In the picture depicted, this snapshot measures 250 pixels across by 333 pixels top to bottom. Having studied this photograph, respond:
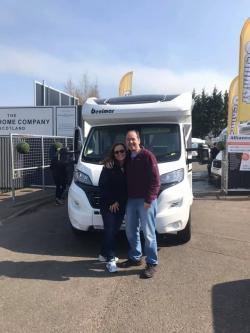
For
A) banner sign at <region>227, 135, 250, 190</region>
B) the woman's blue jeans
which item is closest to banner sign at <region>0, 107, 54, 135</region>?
banner sign at <region>227, 135, 250, 190</region>

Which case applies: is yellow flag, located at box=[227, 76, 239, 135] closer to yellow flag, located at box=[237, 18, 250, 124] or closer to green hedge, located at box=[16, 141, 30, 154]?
yellow flag, located at box=[237, 18, 250, 124]

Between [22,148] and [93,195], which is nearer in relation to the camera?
[93,195]

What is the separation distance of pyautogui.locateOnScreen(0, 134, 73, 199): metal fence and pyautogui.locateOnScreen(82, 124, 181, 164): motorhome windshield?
5711mm

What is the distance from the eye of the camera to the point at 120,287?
5.41 meters

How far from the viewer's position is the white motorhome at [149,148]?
6.77 metres

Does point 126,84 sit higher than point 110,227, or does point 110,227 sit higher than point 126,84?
point 126,84

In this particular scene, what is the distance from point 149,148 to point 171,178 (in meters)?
0.93

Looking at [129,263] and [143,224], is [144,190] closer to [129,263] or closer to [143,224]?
[143,224]

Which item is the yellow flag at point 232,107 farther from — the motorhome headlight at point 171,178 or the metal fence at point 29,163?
the motorhome headlight at point 171,178

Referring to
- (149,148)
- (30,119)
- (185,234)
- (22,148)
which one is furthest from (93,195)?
(30,119)

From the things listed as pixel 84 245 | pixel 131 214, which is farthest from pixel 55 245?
pixel 131 214

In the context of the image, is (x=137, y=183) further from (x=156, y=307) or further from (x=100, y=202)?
(x=156, y=307)

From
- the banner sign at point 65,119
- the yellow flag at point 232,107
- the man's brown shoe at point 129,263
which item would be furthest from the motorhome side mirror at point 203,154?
Result: the banner sign at point 65,119

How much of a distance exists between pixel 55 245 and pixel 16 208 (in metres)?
3.72
